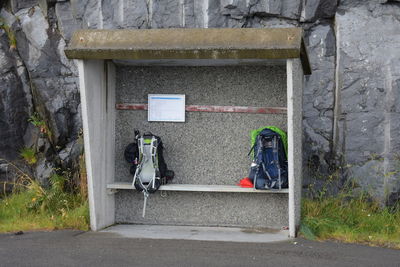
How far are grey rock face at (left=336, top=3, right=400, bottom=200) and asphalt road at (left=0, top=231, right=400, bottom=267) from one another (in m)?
2.38

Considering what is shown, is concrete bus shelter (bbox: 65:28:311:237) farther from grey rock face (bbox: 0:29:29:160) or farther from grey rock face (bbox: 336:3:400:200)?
grey rock face (bbox: 0:29:29:160)

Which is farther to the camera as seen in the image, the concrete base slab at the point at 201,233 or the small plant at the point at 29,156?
the small plant at the point at 29,156

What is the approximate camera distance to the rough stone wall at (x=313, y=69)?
817 centimetres

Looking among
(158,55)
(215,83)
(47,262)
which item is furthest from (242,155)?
(47,262)

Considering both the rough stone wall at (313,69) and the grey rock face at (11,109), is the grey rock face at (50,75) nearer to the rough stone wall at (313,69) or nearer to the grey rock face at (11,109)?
the rough stone wall at (313,69)

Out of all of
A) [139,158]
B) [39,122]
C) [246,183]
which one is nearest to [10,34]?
[39,122]

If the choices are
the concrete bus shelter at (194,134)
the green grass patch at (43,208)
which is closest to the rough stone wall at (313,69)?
the green grass patch at (43,208)

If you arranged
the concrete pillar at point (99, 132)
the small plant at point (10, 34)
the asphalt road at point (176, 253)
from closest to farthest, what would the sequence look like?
1. the asphalt road at point (176, 253)
2. the concrete pillar at point (99, 132)
3. the small plant at point (10, 34)

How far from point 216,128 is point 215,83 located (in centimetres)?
56

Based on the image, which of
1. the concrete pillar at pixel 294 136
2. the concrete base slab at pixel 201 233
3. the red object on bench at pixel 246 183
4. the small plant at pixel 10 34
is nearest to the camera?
the concrete pillar at pixel 294 136

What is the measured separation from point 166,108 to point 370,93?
119 inches

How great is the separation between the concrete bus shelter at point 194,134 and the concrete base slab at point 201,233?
190mm

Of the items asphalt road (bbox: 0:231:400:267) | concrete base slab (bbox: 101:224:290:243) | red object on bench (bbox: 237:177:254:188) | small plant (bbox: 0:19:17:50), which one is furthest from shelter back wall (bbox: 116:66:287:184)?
small plant (bbox: 0:19:17:50)

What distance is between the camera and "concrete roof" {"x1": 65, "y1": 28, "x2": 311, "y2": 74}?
588 cm
